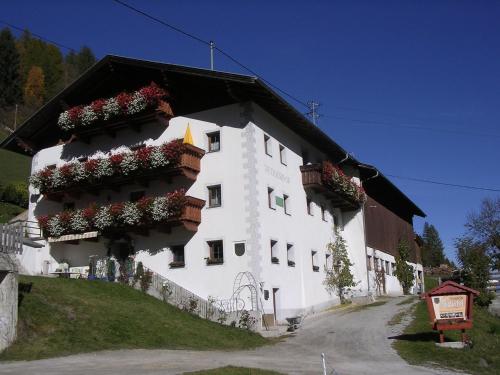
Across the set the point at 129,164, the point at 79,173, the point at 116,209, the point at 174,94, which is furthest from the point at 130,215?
the point at 174,94

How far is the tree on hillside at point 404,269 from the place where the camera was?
144ft

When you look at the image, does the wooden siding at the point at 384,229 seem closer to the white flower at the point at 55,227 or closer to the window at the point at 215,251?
the window at the point at 215,251

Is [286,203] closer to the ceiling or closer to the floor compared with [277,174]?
closer to the floor

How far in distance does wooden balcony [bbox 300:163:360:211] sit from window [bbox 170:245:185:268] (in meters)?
7.65

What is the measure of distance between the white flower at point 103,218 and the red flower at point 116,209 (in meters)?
0.24

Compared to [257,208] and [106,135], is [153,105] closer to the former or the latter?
[106,135]

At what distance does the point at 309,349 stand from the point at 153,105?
45.5 ft

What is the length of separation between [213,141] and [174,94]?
321 cm

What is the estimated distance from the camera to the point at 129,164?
26.1m

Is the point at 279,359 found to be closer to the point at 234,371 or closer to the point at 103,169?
the point at 234,371

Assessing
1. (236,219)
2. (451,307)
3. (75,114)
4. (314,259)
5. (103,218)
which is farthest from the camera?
(314,259)

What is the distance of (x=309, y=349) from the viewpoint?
18469 mm

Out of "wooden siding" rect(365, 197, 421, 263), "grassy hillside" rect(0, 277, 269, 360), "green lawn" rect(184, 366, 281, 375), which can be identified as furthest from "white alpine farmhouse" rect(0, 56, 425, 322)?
"green lawn" rect(184, 366, 281, 375)

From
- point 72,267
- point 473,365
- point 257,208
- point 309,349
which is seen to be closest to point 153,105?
point 257,208
